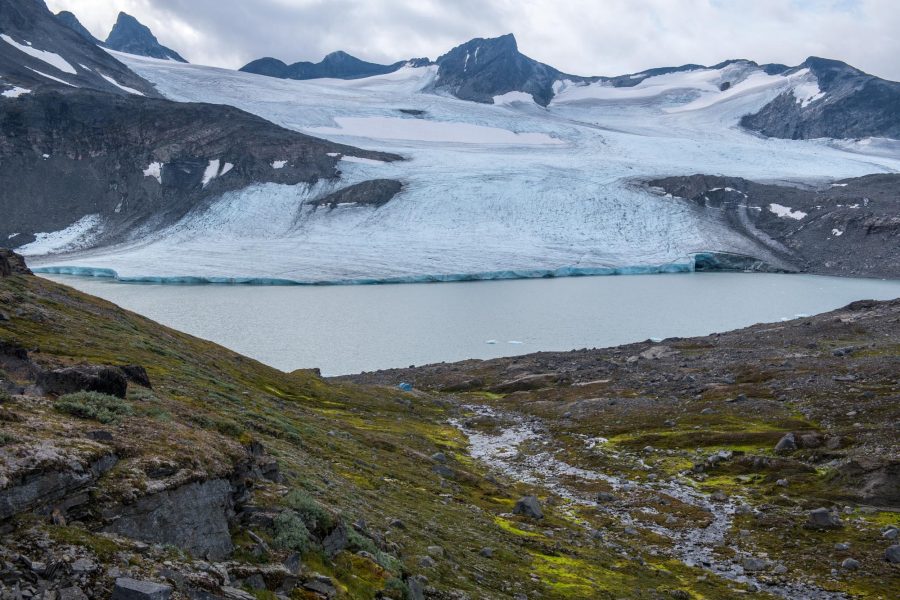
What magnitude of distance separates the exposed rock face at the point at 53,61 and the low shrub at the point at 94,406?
15800cm

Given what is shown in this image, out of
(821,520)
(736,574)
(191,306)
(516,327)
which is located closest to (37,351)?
(736,574)

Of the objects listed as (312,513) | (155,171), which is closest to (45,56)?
(155,171)

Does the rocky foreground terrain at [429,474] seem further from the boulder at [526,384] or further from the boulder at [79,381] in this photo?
the boulder at [526,384]

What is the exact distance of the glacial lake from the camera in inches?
2184

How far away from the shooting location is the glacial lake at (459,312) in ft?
182

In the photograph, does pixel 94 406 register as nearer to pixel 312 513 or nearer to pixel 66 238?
pixel 312 513

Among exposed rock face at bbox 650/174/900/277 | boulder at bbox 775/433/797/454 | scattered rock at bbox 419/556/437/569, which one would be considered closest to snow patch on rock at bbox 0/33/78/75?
exposed rock face at bbox 650/174/900/277

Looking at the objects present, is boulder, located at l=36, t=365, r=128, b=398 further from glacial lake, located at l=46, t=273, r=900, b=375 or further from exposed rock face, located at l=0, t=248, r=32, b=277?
glacial lake, located at l=46, t=273, r=900, b=375

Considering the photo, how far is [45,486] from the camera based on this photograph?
7.50 metres

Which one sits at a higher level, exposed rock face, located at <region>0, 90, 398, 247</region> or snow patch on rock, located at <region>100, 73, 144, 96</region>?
snow patch on rock, located at <region>100, 73, 144, 96</region>

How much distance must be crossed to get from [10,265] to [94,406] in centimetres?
2030

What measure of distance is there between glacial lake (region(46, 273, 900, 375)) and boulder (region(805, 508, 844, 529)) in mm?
35124

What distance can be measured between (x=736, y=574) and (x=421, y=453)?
11.1 m

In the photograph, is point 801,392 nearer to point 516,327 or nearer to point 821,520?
point 821,520
